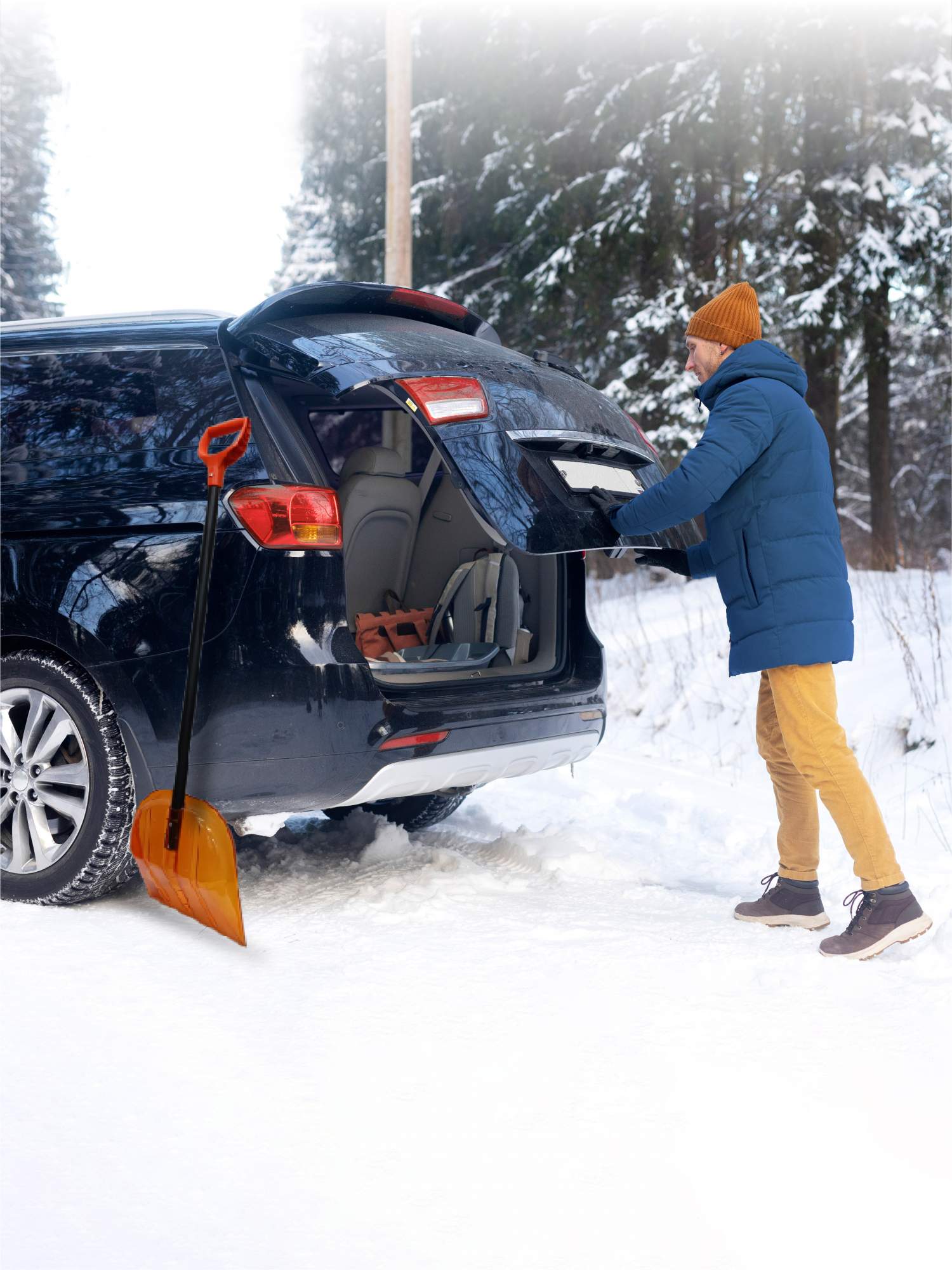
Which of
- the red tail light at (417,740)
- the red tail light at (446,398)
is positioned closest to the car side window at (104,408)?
the red tail light at (446,398)

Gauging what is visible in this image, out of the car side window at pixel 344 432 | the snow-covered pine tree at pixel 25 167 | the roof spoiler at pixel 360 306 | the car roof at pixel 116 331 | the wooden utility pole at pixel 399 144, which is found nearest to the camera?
the roof spoiler at pixel 360 306

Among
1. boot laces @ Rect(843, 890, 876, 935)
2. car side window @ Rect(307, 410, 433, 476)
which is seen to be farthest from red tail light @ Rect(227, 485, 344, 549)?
car side window @ Rect(307, 410, 433, 476)

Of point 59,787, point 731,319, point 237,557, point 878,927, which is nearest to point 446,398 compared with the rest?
point 237,557

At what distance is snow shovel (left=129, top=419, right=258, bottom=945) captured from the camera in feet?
11.4

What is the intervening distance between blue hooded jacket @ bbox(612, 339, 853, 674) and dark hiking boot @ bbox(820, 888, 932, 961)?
0.72 meters

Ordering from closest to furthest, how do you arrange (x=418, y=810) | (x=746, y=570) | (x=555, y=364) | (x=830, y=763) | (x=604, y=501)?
1. (x=830, y=763)
2. (x=746, y=570)
3. (x=604, y=501)
4. (x=555, y=364)
5. (x=418, y=810)

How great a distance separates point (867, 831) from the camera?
142 inches

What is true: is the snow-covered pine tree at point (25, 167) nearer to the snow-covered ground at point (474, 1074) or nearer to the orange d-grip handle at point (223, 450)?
the orange d-grip handle at point (223, 450)

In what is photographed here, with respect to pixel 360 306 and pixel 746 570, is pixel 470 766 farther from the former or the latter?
pixel 360 306

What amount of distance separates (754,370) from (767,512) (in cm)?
45

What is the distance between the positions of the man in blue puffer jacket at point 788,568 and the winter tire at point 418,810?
161 cm

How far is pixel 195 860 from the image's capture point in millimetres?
3500

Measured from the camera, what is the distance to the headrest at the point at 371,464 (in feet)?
15.1

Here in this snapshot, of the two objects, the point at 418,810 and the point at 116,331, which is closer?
the point at 116,331
